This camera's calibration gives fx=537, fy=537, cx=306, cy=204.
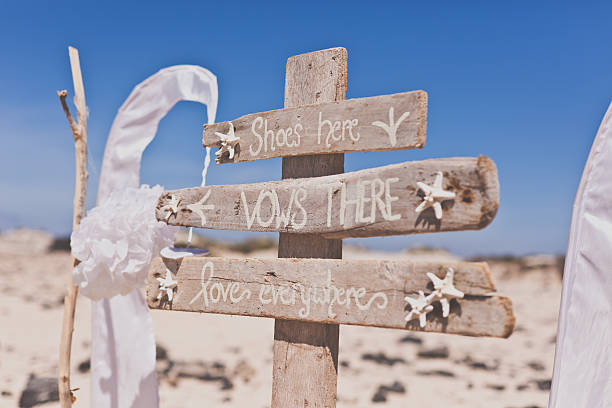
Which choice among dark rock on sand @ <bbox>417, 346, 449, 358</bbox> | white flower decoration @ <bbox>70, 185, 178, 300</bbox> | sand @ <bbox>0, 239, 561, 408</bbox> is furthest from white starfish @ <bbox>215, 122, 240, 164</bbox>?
dark rock on sand @ <bbox>417, 346, 449, 358</bbox>

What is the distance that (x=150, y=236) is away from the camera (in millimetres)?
3059

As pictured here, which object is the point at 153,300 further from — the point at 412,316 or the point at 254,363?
the point at 254,363

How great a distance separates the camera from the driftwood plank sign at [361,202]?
1.91m

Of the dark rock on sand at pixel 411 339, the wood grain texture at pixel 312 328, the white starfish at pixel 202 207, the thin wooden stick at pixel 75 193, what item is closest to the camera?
the wood grain texture at pixel 312 328

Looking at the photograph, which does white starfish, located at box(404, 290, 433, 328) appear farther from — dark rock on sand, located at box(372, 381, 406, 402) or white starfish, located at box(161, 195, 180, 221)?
dark rock on sand, located at box(372, 381, 406, 402)

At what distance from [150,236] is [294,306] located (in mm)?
1137

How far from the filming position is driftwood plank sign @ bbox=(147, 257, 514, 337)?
190 cm

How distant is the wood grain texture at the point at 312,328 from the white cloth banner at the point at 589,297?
0.92 metres

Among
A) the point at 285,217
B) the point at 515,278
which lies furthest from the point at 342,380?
the point at 515,278

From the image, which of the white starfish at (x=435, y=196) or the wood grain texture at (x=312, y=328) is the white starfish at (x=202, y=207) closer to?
the wood grain texture at (x=312, y=328)

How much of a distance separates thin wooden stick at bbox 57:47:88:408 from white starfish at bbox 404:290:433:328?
223 centimetres

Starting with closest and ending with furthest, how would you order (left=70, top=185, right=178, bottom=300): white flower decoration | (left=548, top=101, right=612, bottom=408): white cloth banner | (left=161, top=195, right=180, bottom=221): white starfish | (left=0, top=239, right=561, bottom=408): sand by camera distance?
(left=548, top=101, right=612, bottom=408): white cloth banner < (left=161, top=195, right=180, bottom=221): white starfish < (left=70, top=185, right=178, bottom=300): white flower decoration < (left=0, top=239, right=561, bottom=408): sand

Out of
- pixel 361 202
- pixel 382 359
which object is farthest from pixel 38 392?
pixel 361 202

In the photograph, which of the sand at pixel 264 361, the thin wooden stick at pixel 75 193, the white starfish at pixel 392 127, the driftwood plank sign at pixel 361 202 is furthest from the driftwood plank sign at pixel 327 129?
the sand at pixel 264 361
